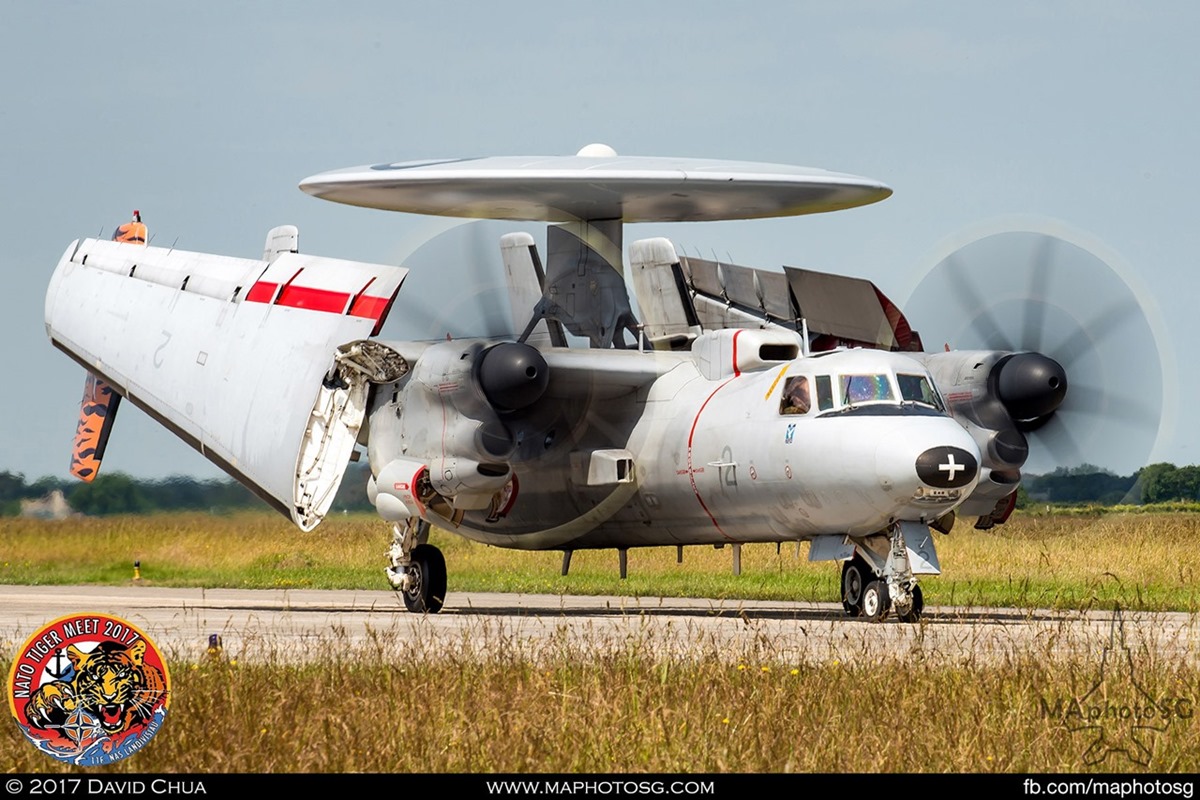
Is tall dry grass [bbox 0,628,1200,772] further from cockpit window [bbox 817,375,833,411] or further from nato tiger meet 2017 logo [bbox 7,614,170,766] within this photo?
cockpit window [bbox 817,375,833,411]

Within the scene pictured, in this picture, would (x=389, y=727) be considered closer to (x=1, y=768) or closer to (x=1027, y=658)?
(x=1, y=768)

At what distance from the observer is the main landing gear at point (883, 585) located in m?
17.9

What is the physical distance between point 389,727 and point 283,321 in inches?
539

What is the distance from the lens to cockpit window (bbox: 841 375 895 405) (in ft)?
59.2

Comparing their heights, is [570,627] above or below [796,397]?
below

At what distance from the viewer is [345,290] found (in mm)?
21625

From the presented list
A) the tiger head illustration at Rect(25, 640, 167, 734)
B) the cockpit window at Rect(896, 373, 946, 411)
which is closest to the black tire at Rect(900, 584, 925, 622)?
the cockpit window at Rect(896, 373, 946, 411)

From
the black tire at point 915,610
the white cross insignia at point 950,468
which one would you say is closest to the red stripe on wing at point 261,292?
the black tire at point 915,610

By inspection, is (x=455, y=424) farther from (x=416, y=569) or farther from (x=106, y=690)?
(x=106, y=690)

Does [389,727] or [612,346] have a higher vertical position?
[612,346]

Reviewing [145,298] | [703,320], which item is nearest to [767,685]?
[703,320]

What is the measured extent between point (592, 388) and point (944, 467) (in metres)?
5.90

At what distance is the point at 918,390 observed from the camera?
18.2 meters

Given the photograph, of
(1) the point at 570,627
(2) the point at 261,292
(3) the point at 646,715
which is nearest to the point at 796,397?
(1) the point at 570,627
